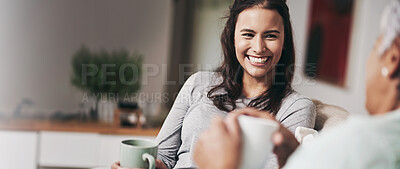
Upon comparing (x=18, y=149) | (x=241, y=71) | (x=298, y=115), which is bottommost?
(x=18, y=149)

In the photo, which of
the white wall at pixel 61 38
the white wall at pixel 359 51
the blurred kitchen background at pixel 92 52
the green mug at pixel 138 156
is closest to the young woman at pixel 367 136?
the green mug at pixel 138 156

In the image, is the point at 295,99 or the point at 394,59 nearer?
the point at 394,59

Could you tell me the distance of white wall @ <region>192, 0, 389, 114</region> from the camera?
222 cm

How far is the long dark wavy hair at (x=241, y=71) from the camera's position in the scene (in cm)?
131

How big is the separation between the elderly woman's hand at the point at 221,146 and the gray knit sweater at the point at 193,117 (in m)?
0.57

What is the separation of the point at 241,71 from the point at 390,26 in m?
0.86

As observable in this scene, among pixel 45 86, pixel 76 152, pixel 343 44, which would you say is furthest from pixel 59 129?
pixel 343 44

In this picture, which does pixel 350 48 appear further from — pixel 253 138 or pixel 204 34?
pixel 253 138

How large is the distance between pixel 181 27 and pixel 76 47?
72 cm

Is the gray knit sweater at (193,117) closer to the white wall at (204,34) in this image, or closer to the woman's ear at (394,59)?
the woman's ear at (394,59)

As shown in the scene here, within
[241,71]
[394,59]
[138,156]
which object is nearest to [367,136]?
[394,59]

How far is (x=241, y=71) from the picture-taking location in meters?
1.46

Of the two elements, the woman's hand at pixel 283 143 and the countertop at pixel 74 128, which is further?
the countertop at pixel 74 128

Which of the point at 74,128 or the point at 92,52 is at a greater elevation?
the point at 92,52
